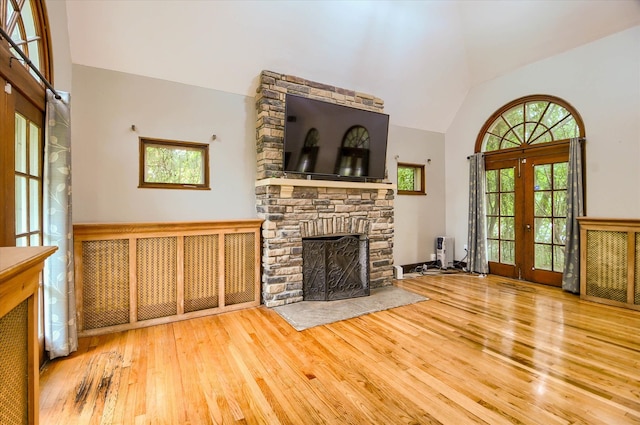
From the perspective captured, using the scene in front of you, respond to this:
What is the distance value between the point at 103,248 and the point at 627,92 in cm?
626

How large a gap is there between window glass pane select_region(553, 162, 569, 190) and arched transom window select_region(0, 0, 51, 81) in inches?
234

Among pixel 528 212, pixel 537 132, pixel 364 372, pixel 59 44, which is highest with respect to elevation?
pixel 59 44

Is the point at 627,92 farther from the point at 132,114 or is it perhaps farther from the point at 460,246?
the point at 132,114

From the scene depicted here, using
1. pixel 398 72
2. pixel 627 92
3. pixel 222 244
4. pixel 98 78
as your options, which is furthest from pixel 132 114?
pixel 627 92

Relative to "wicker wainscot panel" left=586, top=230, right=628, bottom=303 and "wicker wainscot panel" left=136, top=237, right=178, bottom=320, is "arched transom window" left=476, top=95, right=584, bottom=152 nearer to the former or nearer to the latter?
"wicker wainscot panel" left=586, top=230, right=628, bottom=303

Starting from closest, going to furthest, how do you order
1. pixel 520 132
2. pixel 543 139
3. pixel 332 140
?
pixel 332 140, pixel 543 139, pixel 520 132

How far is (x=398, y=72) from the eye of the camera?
4609mm

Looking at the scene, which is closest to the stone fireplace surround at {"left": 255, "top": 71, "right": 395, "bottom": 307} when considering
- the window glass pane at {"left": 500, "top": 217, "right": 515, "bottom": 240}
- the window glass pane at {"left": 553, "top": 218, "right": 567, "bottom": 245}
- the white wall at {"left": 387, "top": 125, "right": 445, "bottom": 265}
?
the white wall at {"left": 387, "top": 125, "right": 445, "bottom": 265}

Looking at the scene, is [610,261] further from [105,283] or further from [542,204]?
[105,283]

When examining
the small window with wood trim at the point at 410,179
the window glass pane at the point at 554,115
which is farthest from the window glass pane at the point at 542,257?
the small window with wood trim at the point at 410,179

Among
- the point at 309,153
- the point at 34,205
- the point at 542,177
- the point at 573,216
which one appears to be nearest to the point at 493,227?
the point at 542,177

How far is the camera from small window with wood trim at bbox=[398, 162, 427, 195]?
5.43 metres

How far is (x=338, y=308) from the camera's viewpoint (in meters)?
3.58

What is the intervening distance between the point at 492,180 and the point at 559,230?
1258 mm
